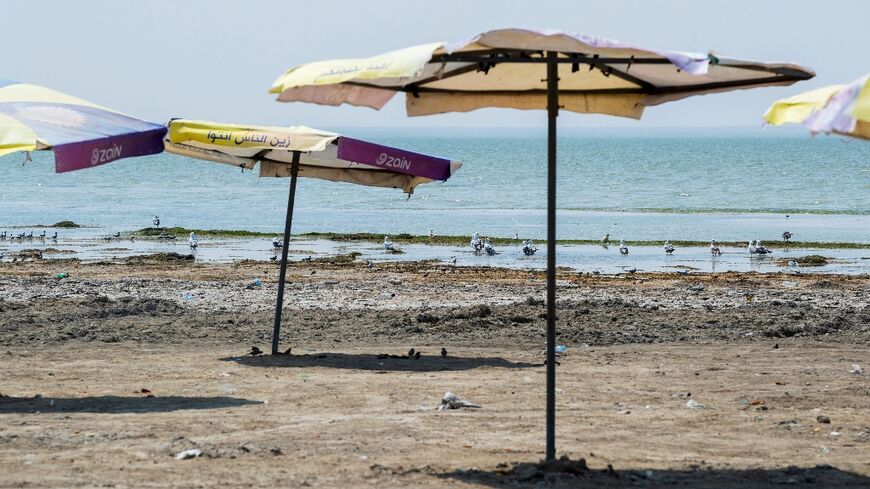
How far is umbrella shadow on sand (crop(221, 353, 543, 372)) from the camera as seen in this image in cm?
1162

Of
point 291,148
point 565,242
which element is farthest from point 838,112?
point 565,242

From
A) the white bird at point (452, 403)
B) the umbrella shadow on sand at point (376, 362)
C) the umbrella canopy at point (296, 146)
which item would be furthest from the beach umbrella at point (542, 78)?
the umbrella shadow on sand at point (376, 362)

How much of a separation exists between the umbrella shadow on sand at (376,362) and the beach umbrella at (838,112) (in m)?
5.34

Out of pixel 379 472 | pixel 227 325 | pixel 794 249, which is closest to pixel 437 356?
pixel 227 325

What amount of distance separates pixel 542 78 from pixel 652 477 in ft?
8.45

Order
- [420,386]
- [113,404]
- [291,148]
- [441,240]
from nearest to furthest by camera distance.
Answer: [113,404] → [420,386] → [291,148] → [441,240]

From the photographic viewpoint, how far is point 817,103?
22.4 feet

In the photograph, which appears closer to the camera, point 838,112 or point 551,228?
point 838,112

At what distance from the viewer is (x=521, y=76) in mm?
7766

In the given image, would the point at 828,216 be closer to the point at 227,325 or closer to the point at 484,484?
the point at 227,325

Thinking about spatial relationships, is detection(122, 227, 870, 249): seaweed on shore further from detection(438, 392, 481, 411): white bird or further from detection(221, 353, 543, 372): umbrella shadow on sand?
detection(438, 392, 481, 411): white bird

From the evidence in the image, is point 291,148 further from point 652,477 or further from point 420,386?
point 652,477

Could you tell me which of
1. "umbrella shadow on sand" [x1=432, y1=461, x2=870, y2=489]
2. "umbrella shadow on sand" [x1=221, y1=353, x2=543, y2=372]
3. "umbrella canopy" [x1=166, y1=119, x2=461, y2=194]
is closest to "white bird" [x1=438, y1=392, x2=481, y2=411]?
"umbrella shadow on sand" [x1=221, y1=353, x2=543, y2=372]

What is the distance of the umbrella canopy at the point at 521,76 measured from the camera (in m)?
6.16
